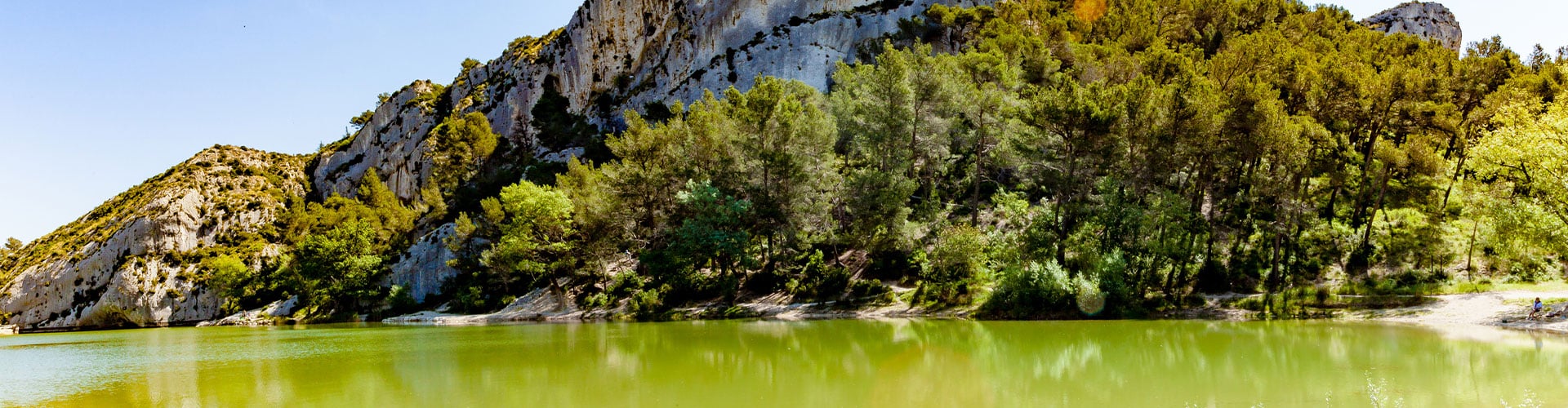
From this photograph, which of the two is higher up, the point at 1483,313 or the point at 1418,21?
the point at 1418,21

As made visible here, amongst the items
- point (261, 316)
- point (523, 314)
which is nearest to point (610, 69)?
point (261, 316)

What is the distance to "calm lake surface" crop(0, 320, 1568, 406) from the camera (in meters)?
11.8

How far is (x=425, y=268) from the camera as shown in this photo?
181 feet

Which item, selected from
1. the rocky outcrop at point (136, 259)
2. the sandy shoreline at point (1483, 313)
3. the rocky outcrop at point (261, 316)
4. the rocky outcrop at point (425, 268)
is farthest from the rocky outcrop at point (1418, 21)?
the rocky outcrop at point (136, 259)

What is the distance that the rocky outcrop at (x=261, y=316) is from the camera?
56181 millimetres

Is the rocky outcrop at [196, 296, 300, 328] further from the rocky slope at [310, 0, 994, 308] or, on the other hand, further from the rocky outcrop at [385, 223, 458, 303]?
the rocky slope at [310, 0, 994, 308]

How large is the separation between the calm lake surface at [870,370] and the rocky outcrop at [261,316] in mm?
33791

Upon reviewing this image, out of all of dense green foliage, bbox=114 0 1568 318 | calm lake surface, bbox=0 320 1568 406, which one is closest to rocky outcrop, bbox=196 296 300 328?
dense green foliage, bbox=114 0 1568 318

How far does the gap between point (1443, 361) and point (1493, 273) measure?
62.6 ft

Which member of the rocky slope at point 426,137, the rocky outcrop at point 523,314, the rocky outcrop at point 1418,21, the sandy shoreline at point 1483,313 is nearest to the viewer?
the sandy shoreline at point 1483,313

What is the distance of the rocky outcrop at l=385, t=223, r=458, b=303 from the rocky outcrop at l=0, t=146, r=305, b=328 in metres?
21.7

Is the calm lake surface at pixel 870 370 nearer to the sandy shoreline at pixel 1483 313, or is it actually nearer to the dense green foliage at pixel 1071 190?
the sandy shoreline at pixel 1483 313

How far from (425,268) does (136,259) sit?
31.3 metres

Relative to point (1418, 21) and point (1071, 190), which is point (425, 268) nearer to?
point (1071, 190)
